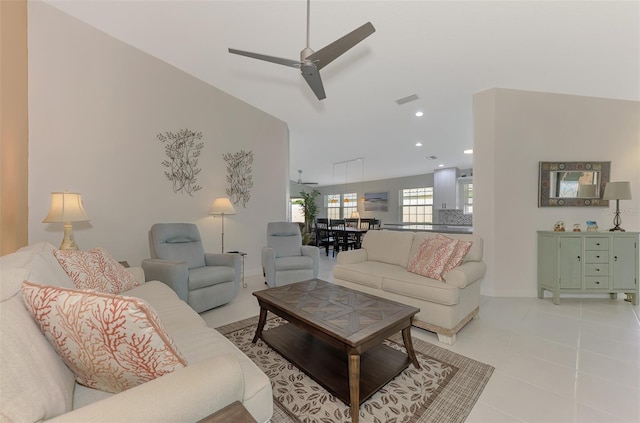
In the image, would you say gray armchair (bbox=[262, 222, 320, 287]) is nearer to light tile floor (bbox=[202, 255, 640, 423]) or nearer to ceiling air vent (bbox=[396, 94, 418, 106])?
light tile floor (bbox=[202, 255, 640, 423])

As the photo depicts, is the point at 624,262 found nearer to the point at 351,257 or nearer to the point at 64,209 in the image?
the point at 351,257

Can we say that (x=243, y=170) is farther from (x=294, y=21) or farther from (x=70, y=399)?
(x=70, y=399)

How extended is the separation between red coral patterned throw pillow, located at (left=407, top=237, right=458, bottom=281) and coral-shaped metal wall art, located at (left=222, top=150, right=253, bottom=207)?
296 centimetres

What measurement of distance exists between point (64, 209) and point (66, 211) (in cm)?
2

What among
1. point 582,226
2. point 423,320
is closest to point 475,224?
point 582,226

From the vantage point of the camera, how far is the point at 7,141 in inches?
81.1

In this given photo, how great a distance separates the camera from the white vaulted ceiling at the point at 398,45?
2.34 m

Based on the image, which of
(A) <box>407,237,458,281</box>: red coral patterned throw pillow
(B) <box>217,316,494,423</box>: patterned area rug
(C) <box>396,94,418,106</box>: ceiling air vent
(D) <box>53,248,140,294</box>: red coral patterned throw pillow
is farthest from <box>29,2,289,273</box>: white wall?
(A) <box>407,237,458,281</box>: red coral patterned throw pillow

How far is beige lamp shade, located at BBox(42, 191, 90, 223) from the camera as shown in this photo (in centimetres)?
220

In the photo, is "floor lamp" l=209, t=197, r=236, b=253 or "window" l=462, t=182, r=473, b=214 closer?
"floor lamp" l=209, t=197, r=236, b=253

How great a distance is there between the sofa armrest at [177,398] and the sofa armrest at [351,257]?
8.07 feet

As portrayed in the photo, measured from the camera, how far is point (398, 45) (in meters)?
2.80

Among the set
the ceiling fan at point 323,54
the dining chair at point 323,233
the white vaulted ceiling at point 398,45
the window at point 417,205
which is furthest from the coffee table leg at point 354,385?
the window at point 417,205

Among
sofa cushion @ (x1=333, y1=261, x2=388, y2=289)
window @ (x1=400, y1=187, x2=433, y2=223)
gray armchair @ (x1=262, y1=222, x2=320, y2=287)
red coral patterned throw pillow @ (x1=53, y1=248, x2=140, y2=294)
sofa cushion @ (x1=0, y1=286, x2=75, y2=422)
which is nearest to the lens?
sofa cushion @ (x1=0, y1=286, x2=75, y2=422)
